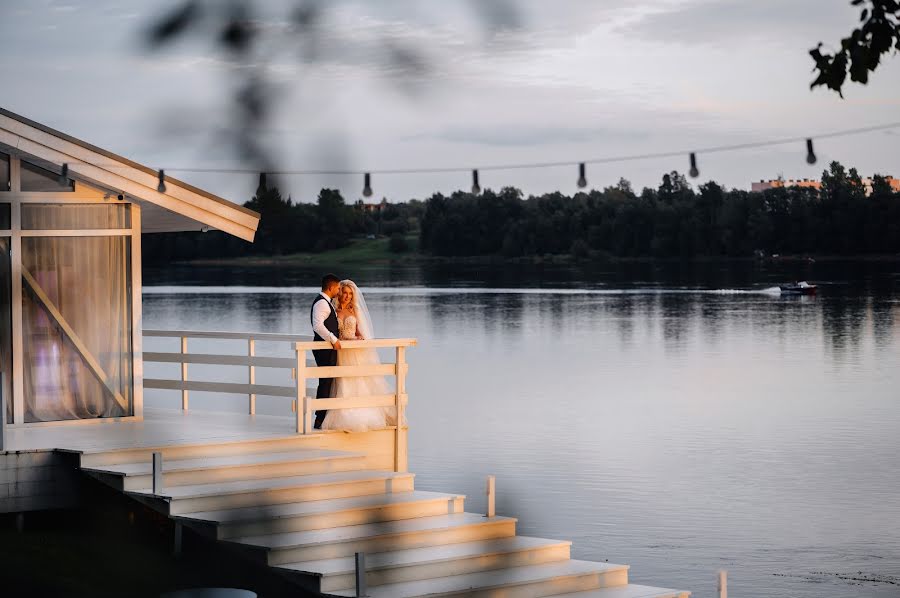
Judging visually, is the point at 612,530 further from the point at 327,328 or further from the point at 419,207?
the point at 419,207

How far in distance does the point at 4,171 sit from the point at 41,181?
1.49 metres

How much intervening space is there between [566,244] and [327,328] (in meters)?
96.7

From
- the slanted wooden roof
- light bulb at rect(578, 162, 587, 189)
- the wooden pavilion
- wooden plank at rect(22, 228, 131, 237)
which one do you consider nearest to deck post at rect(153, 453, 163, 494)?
the wooden pavilion

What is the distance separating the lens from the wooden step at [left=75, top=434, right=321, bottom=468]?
10.7m

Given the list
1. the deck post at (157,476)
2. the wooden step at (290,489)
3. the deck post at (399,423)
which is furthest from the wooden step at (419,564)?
the deck post at (399,423)

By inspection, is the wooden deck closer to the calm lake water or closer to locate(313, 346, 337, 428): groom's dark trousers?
locate(313, 346, 337, 428): groom's dark trousers

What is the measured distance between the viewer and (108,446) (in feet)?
35.8

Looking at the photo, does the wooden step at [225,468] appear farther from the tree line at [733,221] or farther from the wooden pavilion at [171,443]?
the tree line at [733,221]

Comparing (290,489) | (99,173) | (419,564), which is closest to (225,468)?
(290,489)

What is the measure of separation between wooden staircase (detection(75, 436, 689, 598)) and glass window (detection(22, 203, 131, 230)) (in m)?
2.35

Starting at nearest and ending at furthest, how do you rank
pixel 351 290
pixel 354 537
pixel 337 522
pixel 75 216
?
pixel 354 537, pixel 337 522, pixel 75 216, pixel 351 290

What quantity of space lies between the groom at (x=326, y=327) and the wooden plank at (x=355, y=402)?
0.32m

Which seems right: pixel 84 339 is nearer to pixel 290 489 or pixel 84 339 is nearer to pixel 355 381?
pixel 355 381

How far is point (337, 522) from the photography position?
10078 mm
